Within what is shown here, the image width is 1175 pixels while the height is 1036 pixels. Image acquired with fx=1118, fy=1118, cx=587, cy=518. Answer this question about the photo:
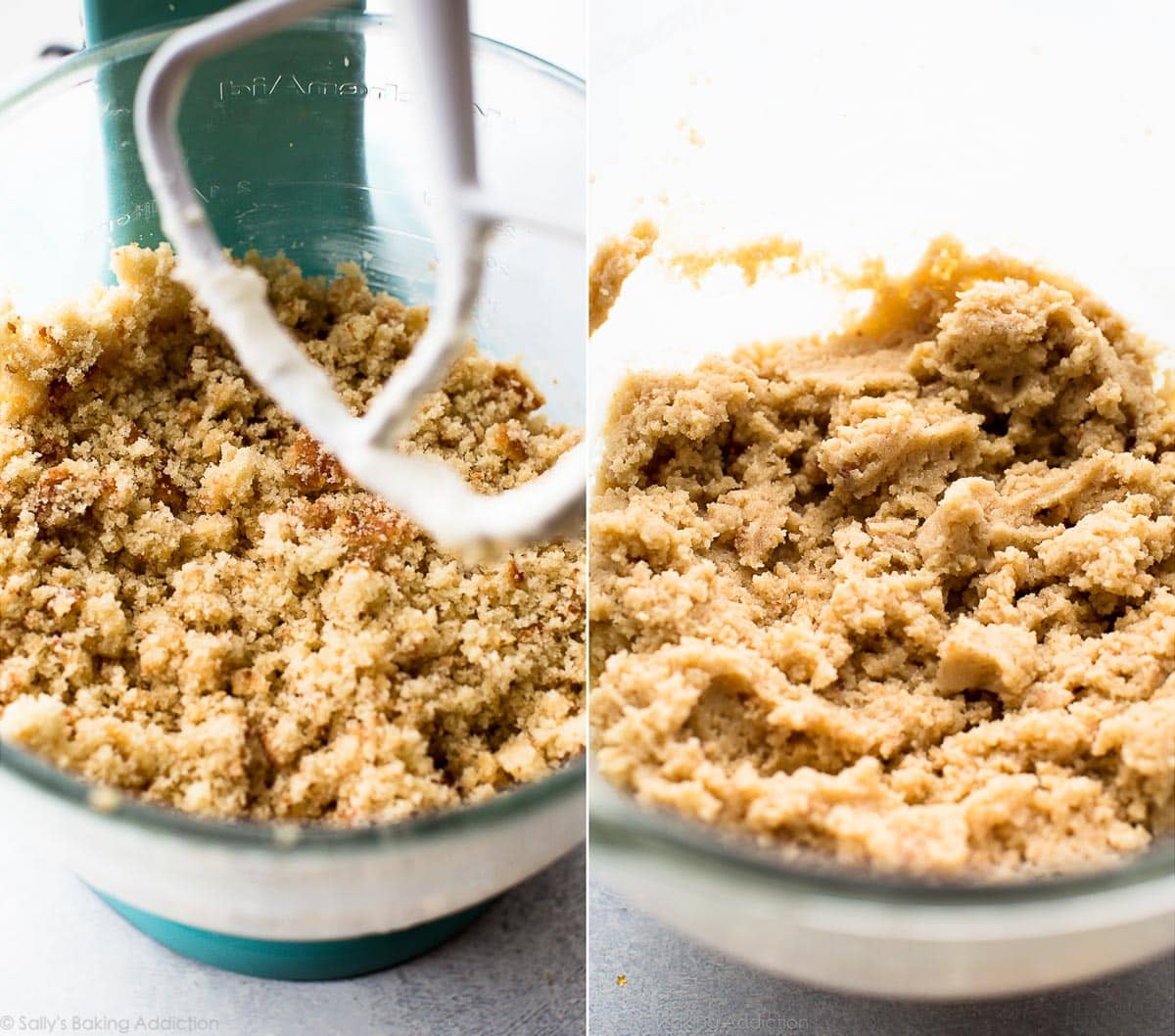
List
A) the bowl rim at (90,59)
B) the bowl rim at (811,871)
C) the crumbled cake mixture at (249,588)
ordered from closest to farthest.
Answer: the bowl rim at (811,871) → the crumbled cake mixture at (249,588) → the bowl rim at (90,59)

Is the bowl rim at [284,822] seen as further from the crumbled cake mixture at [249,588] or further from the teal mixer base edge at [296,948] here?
the teal mixer base edge at [296,948]

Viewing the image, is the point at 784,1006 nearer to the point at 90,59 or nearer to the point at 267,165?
the point at 267,165

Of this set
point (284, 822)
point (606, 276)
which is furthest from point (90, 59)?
point (284, 822)

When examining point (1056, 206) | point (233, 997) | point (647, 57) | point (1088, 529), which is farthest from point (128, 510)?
point (1056, 206)

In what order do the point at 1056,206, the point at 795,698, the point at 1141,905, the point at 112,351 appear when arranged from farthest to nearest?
the point at 1056,206 < the point at 112,351 < the point at 795,698 < the point at 1141,905

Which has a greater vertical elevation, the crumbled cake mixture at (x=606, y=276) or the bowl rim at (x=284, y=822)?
the crumbled cake mixture at (x=606, y=276)

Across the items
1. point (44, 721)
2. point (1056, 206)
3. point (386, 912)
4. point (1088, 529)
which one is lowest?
point (386, 912)

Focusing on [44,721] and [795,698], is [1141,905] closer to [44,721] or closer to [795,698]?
[795,698]

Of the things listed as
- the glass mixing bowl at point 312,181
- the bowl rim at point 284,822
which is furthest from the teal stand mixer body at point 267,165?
the bowl rim at point 284,822
